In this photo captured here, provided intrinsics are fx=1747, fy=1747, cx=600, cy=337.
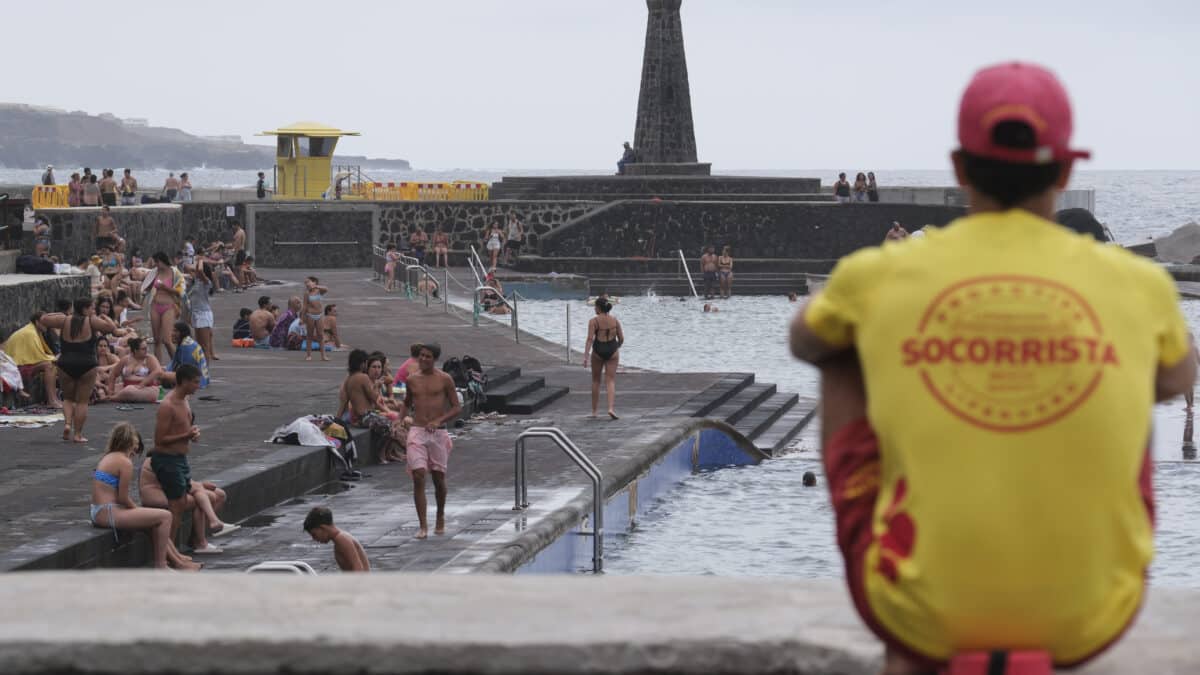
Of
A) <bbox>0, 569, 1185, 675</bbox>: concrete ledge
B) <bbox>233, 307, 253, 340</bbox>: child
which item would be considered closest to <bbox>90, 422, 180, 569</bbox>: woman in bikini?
<bbox>0, 569, 1185, 675</bbox>: concrete ledge

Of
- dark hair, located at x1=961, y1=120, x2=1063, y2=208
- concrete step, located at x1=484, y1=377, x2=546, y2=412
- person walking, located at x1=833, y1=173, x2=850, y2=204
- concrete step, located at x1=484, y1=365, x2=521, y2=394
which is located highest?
dark hair, located at x1=961, y1=120, x2=1063, y2=208

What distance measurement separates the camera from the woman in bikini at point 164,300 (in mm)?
19875

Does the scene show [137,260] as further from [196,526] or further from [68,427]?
Result: [196,526]

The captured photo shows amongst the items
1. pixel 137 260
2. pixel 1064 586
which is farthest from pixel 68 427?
pixel 137 260

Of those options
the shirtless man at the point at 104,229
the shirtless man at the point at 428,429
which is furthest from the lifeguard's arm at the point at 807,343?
the shirtless man at the point at 104,229

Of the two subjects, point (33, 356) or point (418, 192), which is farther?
point (418, 192)

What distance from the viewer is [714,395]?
71.9 feet

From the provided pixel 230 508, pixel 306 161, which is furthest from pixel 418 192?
pixel 230 508

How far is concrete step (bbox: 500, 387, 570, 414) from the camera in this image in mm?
19995

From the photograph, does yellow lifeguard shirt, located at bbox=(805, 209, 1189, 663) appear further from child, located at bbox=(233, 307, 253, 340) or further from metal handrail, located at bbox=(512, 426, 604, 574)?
child, located at bbox=(233, 307, 253, 340)

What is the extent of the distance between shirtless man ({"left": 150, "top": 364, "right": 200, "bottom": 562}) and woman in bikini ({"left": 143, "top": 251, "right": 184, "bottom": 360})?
Result: 8753 mm

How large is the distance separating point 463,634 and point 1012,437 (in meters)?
1.00

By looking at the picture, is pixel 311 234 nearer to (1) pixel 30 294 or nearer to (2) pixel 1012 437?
(1) pixel 30 294

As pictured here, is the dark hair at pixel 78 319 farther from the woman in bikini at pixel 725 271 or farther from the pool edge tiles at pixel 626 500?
the woman in bikini at pixel 725 271
